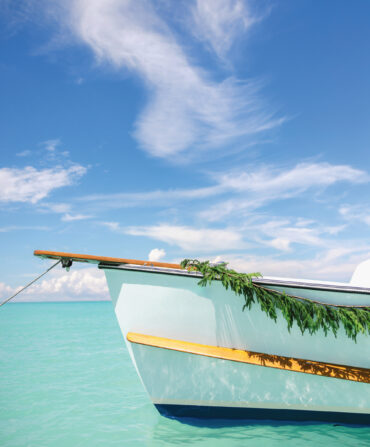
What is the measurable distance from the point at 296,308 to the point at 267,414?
145 centimetres

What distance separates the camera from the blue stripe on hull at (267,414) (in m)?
3.90

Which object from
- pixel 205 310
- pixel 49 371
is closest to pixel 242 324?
pixel 205 310

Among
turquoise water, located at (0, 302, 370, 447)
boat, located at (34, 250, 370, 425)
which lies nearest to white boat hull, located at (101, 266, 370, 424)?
boat, located at (34, 250, 370, 425)

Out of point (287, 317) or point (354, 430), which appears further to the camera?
point (354, 430)

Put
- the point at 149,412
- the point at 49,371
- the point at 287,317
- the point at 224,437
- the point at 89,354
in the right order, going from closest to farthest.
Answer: the point at 287,317
the point at 224,437
the point at 149,412
the point at 49,371
the point at 89,354

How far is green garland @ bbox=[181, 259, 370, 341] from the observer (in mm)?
3674

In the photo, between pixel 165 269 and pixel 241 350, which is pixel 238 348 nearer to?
pixel 241 350

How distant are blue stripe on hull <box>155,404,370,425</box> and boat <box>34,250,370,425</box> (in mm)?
13

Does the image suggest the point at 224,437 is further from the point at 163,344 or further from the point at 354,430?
the point at 354,430

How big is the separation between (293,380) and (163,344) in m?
1.63

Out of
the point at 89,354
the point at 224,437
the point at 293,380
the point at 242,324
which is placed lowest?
the point at 89,354

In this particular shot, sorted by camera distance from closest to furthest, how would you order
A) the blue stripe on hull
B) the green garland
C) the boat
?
the green garland
the boat
the blue stripe on hull

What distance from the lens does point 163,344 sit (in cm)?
389

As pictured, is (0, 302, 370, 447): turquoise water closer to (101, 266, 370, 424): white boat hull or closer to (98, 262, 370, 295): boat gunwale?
(101, 266, 370, 424): white boat hull
